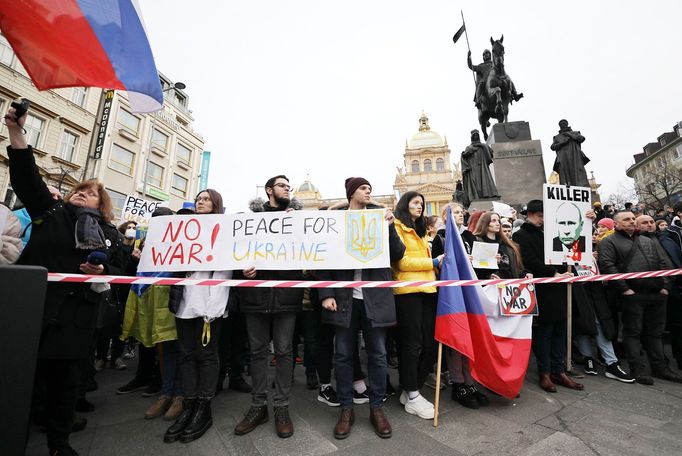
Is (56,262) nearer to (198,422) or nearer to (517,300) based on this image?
(198,422)

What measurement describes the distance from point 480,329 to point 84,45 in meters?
4.07

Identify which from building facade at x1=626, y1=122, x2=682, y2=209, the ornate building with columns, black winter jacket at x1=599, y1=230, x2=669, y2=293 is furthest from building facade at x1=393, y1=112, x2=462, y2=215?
black winter jacket at x1=599, y1=230, x2=669, y2=293

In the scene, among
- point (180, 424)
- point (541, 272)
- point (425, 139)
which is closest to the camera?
point (180, 424)

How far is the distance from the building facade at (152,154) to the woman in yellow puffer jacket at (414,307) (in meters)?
23.0

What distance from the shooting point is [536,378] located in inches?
148

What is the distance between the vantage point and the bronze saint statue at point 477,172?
8266mm

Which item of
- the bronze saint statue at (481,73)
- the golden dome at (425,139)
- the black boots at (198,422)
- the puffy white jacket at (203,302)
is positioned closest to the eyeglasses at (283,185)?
the puffy white jacket at (203,302)

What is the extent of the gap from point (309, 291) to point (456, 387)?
6.03 ft

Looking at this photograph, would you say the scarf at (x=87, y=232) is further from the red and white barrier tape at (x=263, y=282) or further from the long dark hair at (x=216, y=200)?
the long dark hair at (x=216, y=200)

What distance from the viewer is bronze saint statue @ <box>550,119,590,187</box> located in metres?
8.06

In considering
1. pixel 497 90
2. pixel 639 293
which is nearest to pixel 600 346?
pixel 639 293

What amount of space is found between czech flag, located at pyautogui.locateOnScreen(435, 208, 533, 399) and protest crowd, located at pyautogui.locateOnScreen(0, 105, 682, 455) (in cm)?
16

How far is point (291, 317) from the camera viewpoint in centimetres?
284

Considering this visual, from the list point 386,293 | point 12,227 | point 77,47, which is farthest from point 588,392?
point 77,47
